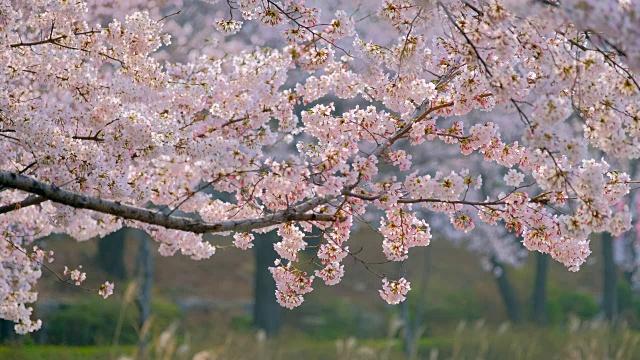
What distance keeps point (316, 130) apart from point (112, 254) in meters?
15.5

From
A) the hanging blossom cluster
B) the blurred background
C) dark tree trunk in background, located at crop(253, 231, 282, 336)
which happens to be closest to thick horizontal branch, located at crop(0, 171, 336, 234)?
the hanging blossom cluster

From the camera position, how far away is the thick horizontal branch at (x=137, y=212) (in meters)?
4.39

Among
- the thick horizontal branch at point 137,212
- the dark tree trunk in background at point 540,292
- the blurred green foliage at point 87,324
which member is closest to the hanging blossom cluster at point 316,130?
the thick horizontal branch at point 137,212

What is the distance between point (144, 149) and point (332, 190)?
1.37 metres

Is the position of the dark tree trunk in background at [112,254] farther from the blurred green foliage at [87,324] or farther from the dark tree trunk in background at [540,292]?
the dark tree trunk in background at [540,292]

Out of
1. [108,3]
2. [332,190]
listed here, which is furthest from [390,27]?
[108,3]

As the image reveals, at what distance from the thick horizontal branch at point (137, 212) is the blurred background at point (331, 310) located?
6.37 meters

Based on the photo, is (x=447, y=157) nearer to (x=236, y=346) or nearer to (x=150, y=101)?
(x=236, y=346)

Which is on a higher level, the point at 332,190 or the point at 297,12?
the point at 297,12

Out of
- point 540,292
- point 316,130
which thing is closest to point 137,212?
point 316,130

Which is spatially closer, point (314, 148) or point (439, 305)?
point (314, 148)

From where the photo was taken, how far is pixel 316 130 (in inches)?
209

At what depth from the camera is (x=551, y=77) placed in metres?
3.79

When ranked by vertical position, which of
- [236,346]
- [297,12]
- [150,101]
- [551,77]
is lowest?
[236,346]
